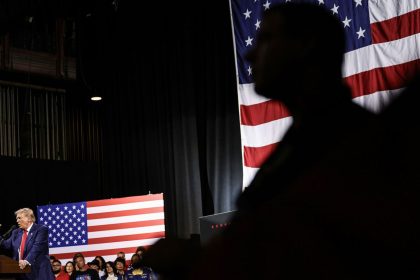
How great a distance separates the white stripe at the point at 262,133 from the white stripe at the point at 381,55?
3.36ft

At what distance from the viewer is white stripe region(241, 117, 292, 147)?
7684 mm

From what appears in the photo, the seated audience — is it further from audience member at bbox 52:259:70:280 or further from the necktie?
the necktie

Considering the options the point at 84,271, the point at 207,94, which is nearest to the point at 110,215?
the point at 84,271

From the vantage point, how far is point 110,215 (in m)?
8.95

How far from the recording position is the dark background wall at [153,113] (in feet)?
30.7

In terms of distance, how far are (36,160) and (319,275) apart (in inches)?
387

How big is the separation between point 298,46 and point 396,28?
21.5 feet

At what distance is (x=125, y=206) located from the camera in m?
8.88

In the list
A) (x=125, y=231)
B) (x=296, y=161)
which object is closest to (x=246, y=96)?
(x=125, y=231)

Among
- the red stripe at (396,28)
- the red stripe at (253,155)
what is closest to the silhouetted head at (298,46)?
the red stripe at (396,28)

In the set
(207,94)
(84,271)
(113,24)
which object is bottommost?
(84,271)

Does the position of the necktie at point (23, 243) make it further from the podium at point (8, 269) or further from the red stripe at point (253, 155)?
the red stripe at point (253, 155)

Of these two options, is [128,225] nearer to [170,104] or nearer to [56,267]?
[56,267]

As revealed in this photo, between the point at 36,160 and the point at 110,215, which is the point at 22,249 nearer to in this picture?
the point at 110,215
